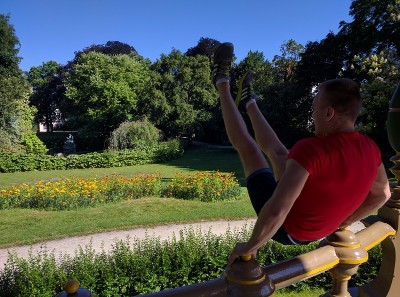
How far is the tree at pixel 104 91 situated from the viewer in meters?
30.5

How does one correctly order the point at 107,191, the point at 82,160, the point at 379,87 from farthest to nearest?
1. the point at 82,160
2. the point at 379,87
3. the point at 107,191

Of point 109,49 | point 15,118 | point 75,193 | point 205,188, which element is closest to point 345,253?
point 205,188

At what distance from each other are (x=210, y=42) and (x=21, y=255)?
35643 mm

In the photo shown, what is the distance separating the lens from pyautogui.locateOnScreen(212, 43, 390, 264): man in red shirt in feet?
4.00

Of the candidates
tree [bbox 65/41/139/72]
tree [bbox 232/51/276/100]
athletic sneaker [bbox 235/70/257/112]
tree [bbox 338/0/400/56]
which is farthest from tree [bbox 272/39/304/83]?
athletic sneaker [bbox 235/70/257/112]

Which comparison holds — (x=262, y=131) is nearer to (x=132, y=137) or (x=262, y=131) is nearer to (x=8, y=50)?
(x=132, y=137)

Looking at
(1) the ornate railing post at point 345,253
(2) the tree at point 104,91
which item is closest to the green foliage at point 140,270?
(1) the ornate railing post at point 345,253

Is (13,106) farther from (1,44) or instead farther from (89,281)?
(89,281)

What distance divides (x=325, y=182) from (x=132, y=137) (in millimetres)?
25584

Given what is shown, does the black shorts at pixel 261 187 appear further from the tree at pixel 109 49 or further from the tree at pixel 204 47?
the tree at pixel 109 49

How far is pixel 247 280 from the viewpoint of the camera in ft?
3.27

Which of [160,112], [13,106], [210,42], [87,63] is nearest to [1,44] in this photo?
[87,63]

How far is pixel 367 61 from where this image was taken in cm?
1523

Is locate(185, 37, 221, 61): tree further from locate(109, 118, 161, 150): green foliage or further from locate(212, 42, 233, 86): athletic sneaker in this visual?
locate(212, 42, 233, 86): athletic sneaker
